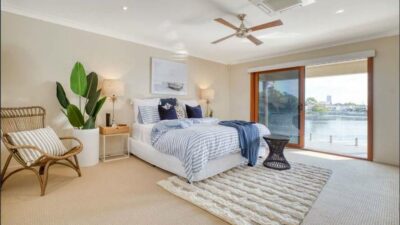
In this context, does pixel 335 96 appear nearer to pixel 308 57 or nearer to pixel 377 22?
pixel 308 57

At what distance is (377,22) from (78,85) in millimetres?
4712

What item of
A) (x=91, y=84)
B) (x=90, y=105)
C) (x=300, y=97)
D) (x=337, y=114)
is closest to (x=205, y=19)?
(x=91, y=84)

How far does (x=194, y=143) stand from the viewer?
8.02 ft

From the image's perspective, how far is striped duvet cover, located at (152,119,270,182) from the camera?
95.4 inches

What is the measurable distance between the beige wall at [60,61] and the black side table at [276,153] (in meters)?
2.68

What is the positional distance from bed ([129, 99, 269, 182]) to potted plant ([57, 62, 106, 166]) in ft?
2.29

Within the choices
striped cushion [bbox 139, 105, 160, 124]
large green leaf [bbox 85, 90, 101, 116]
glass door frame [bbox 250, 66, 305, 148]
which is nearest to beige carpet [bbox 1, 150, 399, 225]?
large green leaf [bbox 85, 90, 101, 116]

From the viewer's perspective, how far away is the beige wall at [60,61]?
289cm

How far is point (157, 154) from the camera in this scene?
3025 mm

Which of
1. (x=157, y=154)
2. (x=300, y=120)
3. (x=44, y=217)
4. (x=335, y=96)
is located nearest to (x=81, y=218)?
(x=44, y=217)

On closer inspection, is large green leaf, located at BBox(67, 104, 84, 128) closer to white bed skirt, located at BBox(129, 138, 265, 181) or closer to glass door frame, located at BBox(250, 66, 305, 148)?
white bed skirt, located at BBox(129, 138, 265, 181)

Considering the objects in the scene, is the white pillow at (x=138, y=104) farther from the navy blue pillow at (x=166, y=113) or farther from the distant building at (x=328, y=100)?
the distant building at (x=328, y=100)

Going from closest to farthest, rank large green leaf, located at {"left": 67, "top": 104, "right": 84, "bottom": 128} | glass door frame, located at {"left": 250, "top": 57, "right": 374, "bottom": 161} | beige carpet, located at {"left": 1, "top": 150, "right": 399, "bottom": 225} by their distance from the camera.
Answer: beige carpet, located at {"left": 1, "top": 150, "right": 399, "bottom": 225} → large green leaf, located at {"left": 67, "top": 104, "right": 84, "bottom": 128} → glass door frame, located at {"left": 250, "top": 57, "right": 374, "bottom": 161}

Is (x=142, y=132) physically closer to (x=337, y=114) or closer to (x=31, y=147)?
(x=31, y=147)
